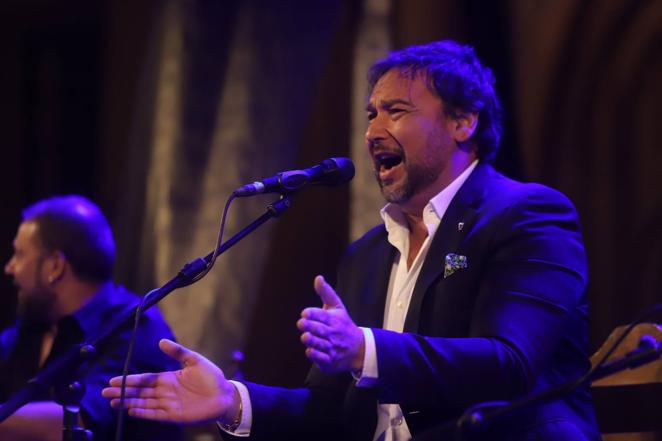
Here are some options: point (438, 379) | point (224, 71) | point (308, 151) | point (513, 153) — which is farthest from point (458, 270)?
point (224, 71)

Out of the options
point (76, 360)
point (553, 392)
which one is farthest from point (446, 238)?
point (76, 360)

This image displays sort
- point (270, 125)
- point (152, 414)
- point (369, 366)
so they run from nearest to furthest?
point (369, 366), point (152, 414), point (270, 125)

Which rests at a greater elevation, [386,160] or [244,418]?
[386,160]

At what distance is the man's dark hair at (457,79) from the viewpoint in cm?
288

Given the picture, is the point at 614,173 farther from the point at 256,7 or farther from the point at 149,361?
the point at 256,7

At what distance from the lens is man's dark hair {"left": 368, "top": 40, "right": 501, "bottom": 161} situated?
2.88m

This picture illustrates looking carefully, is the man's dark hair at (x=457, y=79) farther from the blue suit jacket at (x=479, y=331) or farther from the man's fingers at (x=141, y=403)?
the man's fingers at (x=141, y=403)

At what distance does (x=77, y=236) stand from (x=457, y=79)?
5.68ft

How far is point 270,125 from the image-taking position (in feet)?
17.1

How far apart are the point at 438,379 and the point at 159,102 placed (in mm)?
3601

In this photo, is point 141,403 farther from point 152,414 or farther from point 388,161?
point 388,161

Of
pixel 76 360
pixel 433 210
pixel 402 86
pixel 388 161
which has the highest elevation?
pixel 402 86

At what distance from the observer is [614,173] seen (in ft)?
12.4

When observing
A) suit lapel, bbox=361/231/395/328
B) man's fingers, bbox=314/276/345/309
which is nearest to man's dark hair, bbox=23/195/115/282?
suit lapel, bbox=361/231/395/328
